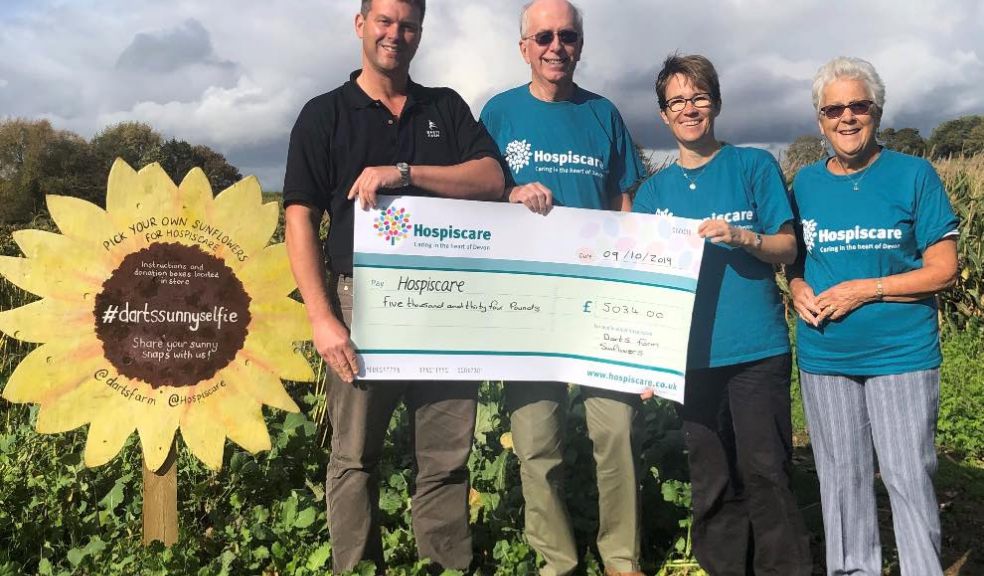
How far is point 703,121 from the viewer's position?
295 cm

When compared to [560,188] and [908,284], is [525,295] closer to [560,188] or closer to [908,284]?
[560,188]

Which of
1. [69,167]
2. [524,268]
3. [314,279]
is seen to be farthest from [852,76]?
[69,167]

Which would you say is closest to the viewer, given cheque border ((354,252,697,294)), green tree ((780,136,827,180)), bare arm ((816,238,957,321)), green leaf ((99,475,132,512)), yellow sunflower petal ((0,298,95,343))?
bare arm ((816,238,957,321))

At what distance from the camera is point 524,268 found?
3070 millimetres

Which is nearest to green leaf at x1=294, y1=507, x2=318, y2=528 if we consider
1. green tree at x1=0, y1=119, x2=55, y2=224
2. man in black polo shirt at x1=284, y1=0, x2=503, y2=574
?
man in black polo shirt at x1=284, y1=0, x2=503, y2=574

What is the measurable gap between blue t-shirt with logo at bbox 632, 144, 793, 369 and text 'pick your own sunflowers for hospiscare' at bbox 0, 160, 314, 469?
1.75 m

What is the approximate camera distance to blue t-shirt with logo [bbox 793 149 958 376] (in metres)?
2.70

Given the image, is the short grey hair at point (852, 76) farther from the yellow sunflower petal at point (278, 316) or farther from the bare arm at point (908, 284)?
the yellow sunflower petal at point (278, 316)

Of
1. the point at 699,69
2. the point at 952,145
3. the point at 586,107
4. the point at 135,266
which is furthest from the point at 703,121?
the point at 952,145

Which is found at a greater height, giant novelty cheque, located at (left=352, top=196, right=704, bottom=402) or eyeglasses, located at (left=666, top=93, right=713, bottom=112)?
eyeglasses, located at (left=666, top=93, right=713, bottom=112)

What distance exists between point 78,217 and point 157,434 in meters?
1.00

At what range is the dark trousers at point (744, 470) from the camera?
2.98 m

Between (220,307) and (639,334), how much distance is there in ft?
6.01

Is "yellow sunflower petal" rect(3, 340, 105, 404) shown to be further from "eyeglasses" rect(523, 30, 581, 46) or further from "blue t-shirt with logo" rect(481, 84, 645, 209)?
"eyeglasses" rect(523, 30, 581, 46)
